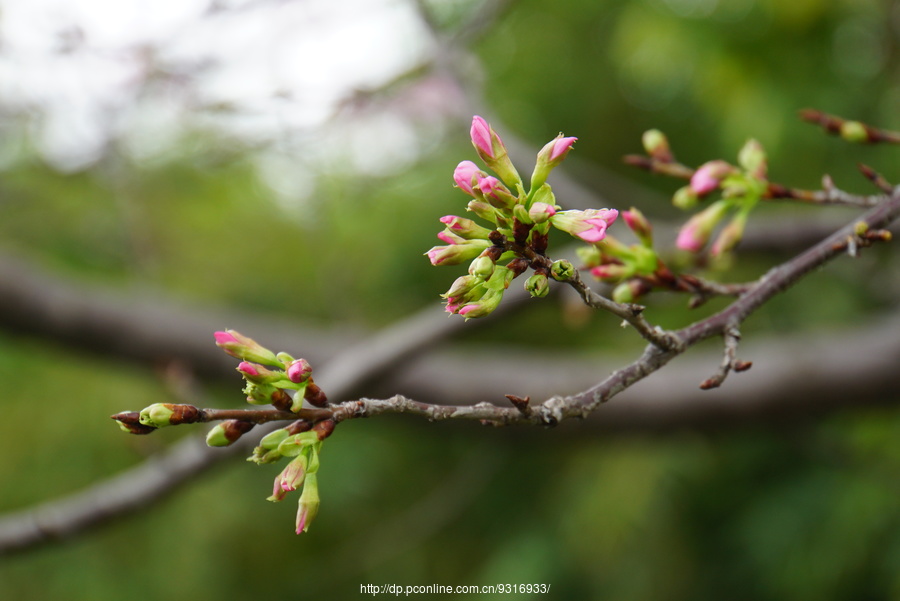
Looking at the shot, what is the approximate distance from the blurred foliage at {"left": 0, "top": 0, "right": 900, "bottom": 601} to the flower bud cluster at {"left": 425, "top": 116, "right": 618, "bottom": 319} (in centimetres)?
181

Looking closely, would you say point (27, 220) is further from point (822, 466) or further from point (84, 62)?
point (822, 466)

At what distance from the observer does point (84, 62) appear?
2.23 metres

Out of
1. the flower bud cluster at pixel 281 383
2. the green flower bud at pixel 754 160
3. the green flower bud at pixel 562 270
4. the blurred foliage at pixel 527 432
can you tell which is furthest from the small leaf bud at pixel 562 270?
the blurred foliage at pixel 527 432

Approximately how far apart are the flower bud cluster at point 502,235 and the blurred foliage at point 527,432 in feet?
5.95

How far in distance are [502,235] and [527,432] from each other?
2.01m

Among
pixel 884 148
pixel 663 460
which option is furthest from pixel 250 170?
pixel 884 148

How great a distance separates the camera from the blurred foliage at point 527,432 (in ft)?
9.55

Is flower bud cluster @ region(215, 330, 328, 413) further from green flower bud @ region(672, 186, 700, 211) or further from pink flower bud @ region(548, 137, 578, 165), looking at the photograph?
green flower bud @ region(672, 186, 700, 211)

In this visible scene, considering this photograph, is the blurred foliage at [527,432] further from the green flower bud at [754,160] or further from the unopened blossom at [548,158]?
the unopened blossom at [548,158]

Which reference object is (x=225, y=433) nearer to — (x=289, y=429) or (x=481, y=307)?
(x=289, y=429)

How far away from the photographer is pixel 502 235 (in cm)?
58

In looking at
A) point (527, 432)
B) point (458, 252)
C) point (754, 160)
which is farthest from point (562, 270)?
point (527, 432)

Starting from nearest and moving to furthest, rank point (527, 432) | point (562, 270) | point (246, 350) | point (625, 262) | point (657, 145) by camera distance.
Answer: point (562, 270) → point (246, 350) → point (625, 262) → point (657, 145) → point (527, 432)

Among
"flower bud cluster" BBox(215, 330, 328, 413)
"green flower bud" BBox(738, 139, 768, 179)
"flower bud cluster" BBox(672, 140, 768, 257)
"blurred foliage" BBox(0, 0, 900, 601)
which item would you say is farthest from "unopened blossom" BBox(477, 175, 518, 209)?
"blurred foliage" BBox(0, 0, 900, 601)
